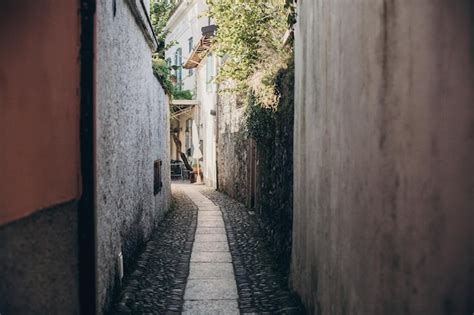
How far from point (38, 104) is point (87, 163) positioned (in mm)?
545

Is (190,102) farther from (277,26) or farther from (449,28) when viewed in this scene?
(449,28)

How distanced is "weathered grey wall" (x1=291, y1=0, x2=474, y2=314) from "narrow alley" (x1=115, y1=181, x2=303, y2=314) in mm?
1853

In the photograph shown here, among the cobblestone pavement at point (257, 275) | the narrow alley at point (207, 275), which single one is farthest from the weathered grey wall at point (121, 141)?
the cobblestone pavement at point (257, 275)

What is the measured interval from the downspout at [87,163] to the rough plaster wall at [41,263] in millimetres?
52

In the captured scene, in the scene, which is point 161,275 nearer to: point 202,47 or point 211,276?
point 211,276

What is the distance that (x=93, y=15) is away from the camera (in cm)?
399

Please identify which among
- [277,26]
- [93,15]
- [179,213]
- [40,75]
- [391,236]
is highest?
[277,26]

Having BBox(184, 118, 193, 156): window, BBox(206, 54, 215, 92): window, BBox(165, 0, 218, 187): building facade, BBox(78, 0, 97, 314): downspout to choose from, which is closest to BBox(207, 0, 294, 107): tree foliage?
BBox(78, 0, 97, 314): downspout

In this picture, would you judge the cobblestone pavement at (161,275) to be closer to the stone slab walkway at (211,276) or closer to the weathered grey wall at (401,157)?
the stone slab walkway at (211,276)

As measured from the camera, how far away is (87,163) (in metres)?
3.96

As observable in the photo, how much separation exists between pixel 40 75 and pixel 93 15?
61 centimetres

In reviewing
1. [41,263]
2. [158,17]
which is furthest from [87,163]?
[158,17]

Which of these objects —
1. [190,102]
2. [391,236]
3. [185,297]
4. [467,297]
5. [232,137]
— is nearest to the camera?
[467,297]

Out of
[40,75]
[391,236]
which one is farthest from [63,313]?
[391,236]
